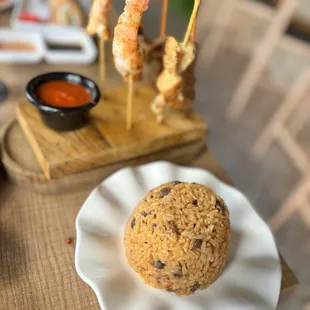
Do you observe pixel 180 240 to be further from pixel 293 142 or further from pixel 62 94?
pixel 293 142

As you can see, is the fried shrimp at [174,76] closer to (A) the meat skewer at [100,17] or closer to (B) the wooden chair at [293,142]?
(A) the meat skewer at [100,17]

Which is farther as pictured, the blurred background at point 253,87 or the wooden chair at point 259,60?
the wooden chair at point 259,60

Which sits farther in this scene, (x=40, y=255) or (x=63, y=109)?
(x=63, y=109)

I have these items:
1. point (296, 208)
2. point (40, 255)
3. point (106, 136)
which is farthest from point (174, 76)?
point (296, 208)

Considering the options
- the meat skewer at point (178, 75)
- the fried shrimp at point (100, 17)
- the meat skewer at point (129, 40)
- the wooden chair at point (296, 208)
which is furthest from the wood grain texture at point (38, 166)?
the wooden chair at point (296, 208)

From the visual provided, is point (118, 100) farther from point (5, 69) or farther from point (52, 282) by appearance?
point (52, 282)

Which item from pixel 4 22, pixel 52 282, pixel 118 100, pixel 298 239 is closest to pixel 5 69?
pixel 4 22

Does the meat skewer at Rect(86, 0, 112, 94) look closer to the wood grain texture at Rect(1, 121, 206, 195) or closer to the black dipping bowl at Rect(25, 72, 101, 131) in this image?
the black dipping bowl at Rect(25, 72, 101, 131)
